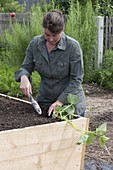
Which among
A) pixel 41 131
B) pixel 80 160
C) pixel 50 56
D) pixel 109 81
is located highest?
pixel 50 56

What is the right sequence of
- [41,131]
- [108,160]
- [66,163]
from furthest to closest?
[108,160] → [66,163] → [41,131]

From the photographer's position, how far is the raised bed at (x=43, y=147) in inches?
123

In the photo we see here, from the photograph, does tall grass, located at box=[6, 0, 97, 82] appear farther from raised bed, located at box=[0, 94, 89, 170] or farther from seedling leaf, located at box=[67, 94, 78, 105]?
raised bed, located at box=[0, 94, 89, 170]

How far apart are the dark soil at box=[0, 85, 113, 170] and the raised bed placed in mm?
171

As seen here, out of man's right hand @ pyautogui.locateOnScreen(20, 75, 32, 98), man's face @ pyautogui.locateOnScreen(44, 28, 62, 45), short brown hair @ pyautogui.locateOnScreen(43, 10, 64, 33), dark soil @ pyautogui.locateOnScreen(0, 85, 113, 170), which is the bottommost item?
dark soil @ pyautogui.locateOnScreen(0, 85, 113, 170)

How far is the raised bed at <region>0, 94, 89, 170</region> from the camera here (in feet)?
10.2

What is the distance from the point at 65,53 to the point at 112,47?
227 inches

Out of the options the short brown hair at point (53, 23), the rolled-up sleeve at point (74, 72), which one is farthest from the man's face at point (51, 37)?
the rolled-up sleeve at point (74, 72)

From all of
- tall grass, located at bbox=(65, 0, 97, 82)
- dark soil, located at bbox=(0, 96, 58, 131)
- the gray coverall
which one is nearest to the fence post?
tall grass, located at bbox=(65, 0, 97, 82)

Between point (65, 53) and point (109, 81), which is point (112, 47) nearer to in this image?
point (109, 81)

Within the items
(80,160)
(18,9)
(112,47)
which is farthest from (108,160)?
(18,9)

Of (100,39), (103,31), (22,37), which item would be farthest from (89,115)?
(103,31)

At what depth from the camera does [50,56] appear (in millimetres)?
3859

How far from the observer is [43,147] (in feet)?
10.8
